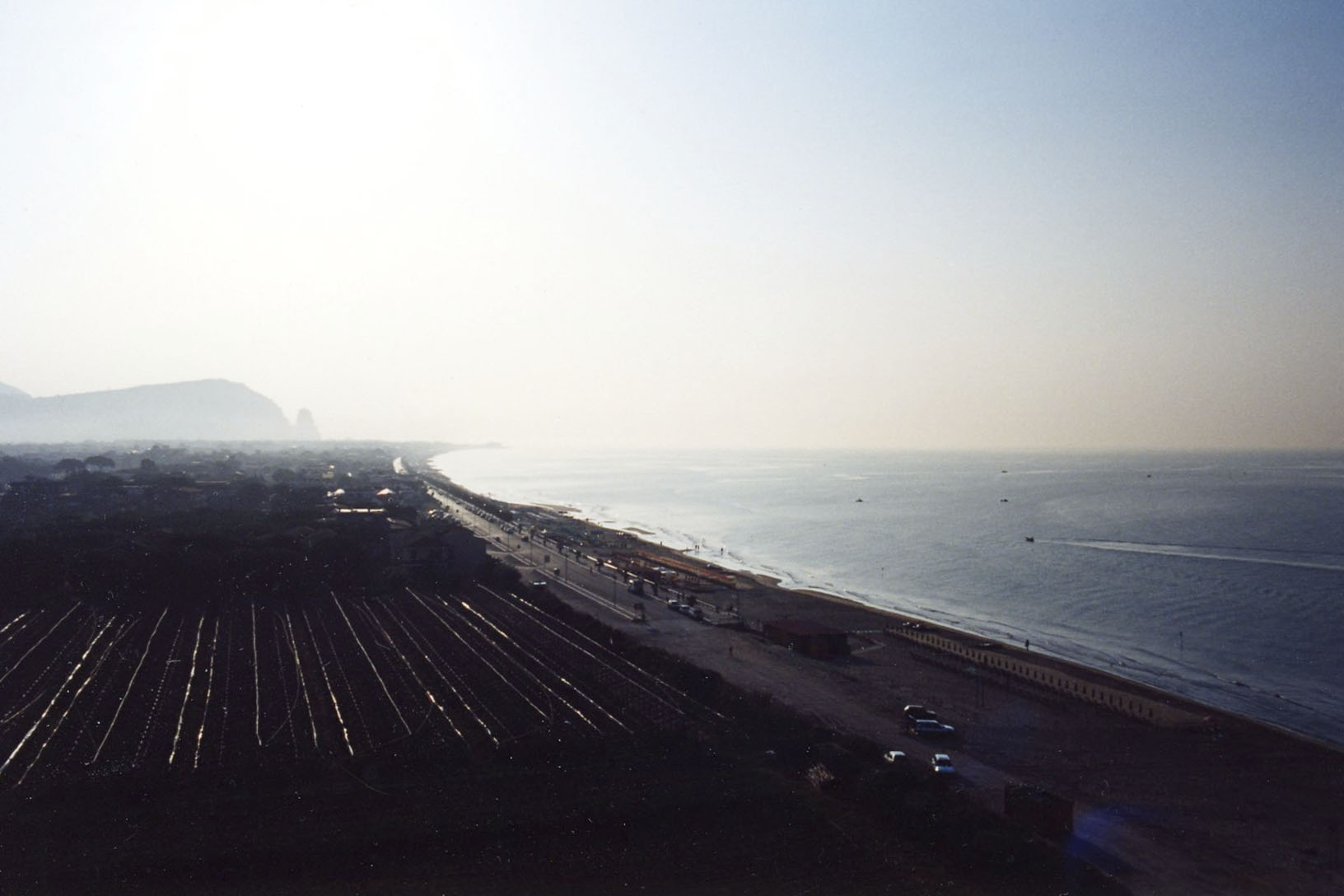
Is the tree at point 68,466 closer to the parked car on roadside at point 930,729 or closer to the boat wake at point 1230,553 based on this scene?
the boat wake at point 1230,553

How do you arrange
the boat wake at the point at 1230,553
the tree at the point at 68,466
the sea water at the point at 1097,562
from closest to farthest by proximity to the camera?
the sea water at the point at 1097,562
the boat wake at the point at 1230,553
the tree at the point at 68,466

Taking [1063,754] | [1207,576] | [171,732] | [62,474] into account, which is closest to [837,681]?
[1063,754]

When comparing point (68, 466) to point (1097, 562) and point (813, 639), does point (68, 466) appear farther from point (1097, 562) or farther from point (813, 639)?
point (1097, 562)

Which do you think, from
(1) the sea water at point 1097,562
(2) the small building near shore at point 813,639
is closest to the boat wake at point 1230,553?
(1) the sea water at point 1097,562

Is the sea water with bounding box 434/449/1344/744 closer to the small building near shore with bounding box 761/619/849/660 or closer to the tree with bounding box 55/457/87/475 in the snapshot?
the small building near shore with bounding box 761/619/849/660

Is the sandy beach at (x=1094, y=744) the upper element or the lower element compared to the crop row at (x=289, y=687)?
lower
